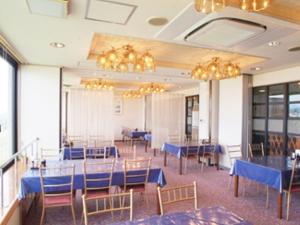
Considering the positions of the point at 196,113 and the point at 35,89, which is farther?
the point at 196,113

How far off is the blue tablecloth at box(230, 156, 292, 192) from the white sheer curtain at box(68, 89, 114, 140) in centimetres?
405

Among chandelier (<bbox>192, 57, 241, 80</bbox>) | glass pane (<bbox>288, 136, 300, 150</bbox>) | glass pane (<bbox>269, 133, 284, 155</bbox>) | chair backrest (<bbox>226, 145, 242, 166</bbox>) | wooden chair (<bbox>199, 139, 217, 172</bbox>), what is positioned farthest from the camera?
wooden chair (<bbox>199, 139, 217, 172</bbox>)

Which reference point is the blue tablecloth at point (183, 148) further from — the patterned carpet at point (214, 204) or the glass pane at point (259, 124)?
the glass pane at point (259, 124)

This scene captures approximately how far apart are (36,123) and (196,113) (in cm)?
584

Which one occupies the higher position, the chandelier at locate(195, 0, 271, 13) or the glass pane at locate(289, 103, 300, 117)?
the chandelier at locate(195, 0, 271, 13)

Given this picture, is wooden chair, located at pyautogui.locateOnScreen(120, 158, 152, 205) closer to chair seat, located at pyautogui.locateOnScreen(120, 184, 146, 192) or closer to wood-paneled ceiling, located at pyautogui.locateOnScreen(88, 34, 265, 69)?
chair seat, located at pyautogui.locateOnScreen(120, 184, 146, 192)

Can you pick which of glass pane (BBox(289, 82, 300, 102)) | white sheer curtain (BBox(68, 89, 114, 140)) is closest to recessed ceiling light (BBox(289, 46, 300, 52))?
glass pane (BBox(289, 82, 300, 102))

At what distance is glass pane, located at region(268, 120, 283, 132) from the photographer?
18.2 ft

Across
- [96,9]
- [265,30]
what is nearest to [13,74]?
[96,9]

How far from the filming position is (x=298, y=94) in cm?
513

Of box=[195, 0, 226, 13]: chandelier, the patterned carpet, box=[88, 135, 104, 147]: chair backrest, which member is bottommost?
the patterned carpet

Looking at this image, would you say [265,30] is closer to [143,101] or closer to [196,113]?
[196,113]

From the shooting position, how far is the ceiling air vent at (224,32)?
2646 millimetres

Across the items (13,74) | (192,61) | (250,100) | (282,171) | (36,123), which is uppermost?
(192,61)
